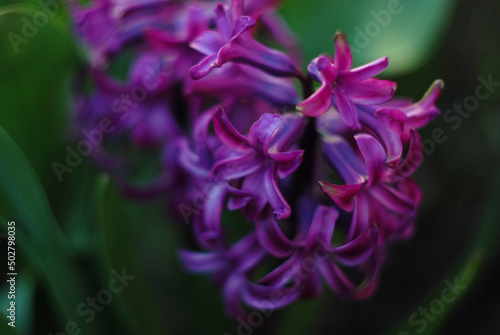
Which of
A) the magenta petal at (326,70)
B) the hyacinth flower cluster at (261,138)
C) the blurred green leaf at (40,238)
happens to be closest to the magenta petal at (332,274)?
the hyacinth flower cluster at (261,138)

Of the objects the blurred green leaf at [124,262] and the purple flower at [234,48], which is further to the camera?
the blurred green leaf at [124,262]

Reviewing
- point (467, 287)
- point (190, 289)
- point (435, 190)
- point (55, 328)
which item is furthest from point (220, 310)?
point (435, 190)

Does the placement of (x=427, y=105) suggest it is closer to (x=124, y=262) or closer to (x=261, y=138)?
(x=261, y=138)

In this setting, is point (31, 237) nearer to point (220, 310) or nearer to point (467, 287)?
point (220, 310)

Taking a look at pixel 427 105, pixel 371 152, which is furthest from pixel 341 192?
pixel 427 105

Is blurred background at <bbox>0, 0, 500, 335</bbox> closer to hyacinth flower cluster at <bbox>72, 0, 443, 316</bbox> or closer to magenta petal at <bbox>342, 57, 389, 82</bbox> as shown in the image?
hyacinth flower cluster at <bbox>72, 0, 443, 316</bbox>

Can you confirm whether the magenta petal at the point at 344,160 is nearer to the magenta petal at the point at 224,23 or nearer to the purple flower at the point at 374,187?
the purple flower at the point at 374,187
